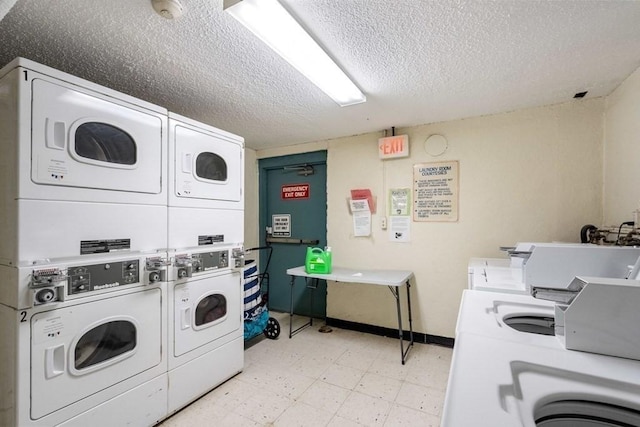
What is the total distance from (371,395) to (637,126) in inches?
102

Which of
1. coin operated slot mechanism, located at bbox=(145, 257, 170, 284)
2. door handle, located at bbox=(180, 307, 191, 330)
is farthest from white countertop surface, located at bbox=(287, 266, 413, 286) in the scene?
coin operated slot mechanism, located at bbox=(145, 257, 170, 284)

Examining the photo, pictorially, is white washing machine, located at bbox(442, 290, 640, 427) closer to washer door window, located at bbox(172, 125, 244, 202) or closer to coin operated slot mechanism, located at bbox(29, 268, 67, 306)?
coin operated slot mechanism, located at bbox(29, 268, 67, 306)

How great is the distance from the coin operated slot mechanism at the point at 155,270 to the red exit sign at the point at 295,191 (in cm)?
228

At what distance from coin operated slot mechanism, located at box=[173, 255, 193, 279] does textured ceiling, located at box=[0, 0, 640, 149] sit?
1275mm

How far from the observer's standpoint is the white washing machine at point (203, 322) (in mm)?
1865

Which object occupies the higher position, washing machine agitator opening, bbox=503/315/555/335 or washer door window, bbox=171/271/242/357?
washing machine agitator opening, bbox=503/315/555/335

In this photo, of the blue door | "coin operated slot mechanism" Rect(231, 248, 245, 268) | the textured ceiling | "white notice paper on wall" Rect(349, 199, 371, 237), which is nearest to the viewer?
the textured ceiling

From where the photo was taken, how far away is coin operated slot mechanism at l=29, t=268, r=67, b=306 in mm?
1256

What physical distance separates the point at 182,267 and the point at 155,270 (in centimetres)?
18

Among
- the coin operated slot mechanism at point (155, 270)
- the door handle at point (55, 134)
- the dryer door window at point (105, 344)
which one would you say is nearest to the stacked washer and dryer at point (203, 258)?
the coin operated slot mechanism at point (155, 270)

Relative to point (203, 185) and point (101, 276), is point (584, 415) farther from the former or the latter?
point (203, 185)

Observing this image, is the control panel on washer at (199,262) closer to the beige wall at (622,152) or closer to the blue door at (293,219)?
the blue door at (293,219)

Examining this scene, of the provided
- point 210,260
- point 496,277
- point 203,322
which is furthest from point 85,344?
point 496,277

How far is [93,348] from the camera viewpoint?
150cm
